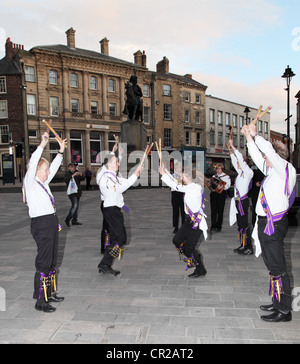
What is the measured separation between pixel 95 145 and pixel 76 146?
8.06 feet

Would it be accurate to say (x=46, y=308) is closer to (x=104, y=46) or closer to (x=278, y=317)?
(x=278, y=317)

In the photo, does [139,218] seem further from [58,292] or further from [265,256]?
[265,256]

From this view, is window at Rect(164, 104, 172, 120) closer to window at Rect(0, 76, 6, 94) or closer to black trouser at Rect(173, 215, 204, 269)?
window at Rect(0, 76, 6, 94)

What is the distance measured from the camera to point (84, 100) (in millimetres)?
36625

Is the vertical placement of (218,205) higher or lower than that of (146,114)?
lower

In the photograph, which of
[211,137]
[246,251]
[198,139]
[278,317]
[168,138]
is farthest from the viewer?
[211,137]

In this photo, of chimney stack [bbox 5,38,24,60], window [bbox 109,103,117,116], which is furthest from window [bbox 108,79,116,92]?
chimney stack [bbox 5,38,24,60]

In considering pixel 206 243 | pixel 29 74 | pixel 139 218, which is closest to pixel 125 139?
pixel 139 218

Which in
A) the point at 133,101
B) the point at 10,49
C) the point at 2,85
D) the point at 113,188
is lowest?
the point at 113,188

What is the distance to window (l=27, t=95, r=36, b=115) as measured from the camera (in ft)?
109

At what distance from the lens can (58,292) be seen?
4.22 meters

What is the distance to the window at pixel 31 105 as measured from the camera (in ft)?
109

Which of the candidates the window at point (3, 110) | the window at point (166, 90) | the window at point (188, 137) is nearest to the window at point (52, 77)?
the window at point (3, 110)

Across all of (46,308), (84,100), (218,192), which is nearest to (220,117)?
(84,100)
